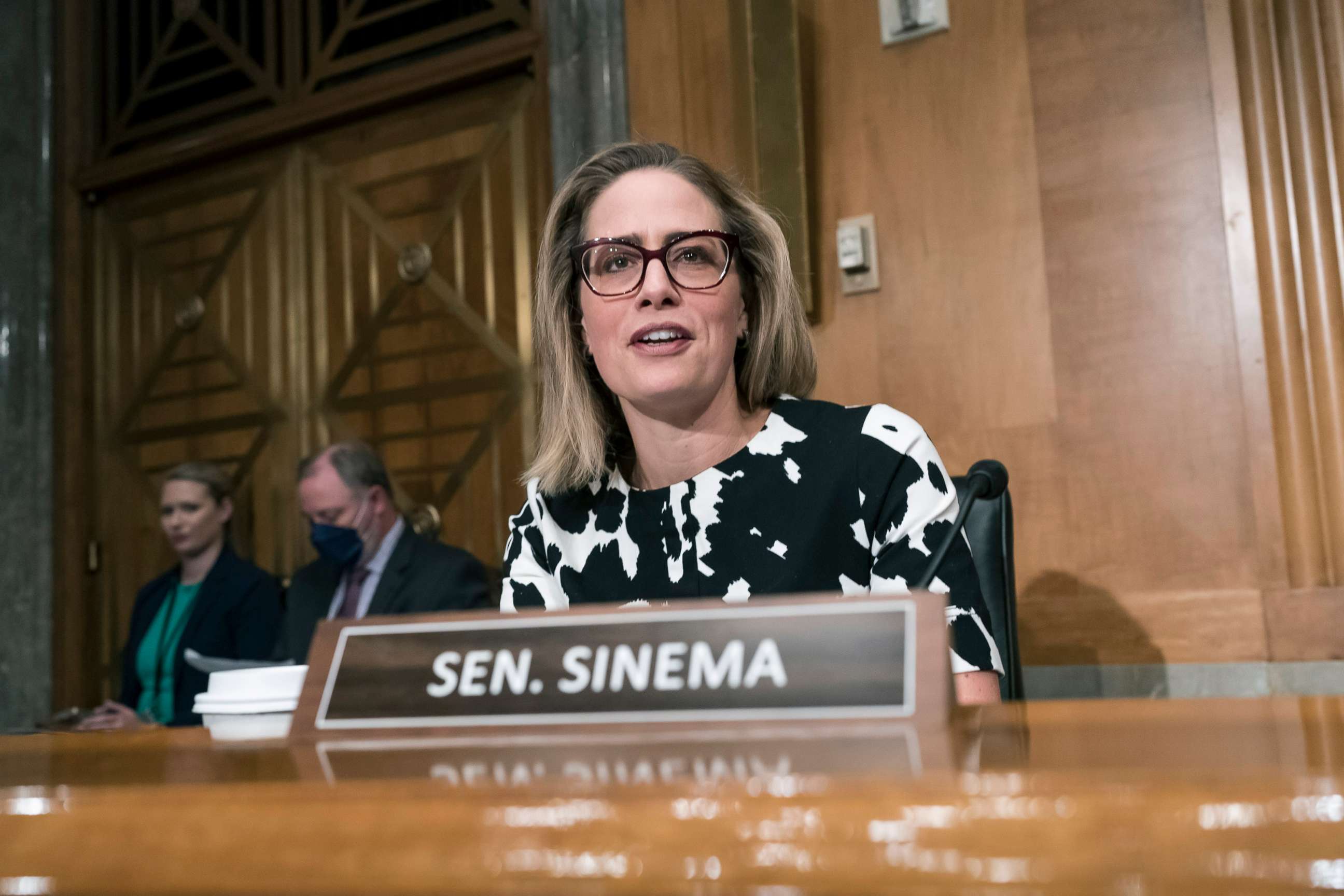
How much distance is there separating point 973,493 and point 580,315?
0.62 meters

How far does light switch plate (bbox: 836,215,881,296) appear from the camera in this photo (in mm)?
2514

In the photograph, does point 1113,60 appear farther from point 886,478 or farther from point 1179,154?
point 886,478

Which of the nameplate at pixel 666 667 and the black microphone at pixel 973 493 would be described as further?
the black microphone at pixel 973 493

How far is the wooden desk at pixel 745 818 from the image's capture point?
29 cm

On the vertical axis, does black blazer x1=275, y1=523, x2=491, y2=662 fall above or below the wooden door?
below

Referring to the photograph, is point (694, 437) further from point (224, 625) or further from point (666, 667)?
point (224, 625)

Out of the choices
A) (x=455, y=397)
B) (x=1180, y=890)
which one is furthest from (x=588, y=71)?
(x=1180, y=890)

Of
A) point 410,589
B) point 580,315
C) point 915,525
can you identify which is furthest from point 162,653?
point 915,525

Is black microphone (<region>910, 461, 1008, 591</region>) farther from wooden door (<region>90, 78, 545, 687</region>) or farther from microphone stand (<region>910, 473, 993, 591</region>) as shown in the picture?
wooden door (<region>90, 78, 545, 687</region>)

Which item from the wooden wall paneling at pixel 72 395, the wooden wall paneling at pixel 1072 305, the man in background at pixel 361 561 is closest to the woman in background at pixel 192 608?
the man in background at pixel 361 561

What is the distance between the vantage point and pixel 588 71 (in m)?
2.93

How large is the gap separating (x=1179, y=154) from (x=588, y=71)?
1.41m

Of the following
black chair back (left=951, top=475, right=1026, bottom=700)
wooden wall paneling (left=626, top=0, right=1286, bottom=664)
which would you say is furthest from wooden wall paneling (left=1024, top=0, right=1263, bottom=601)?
black chair back (left=951, top=475, right=1026, bottom=700)

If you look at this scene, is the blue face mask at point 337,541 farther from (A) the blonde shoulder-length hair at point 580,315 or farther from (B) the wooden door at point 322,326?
(A) the blonde shoulder-length hair at point 580,315
